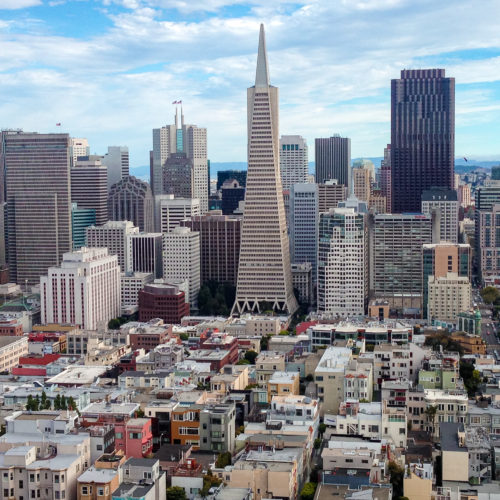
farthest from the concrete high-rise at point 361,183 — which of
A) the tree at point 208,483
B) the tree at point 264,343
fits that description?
the tree at point 208,483

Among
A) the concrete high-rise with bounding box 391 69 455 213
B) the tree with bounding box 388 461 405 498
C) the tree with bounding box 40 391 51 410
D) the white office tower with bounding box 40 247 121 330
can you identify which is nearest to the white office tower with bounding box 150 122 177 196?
the concrete high-rise with bounding box 391 69 455 213

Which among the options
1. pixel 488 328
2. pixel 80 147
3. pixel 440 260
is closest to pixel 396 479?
pixel 488 328

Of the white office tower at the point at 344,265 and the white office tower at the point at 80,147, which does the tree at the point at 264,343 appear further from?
the white office tower at the point at 80,147

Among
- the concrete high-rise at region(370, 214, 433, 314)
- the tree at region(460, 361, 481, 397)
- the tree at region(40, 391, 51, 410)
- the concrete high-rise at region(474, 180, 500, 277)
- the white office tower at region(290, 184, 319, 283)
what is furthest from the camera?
the white office tower at region(290, 184, 319, 283)

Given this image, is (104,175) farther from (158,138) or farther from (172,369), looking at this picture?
(172,369)

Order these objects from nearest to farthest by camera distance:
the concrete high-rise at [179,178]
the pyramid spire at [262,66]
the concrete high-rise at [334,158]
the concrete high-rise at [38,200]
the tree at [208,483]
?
the tree at [208,483], the pyramid spire at [262,66], the concrete high-rise at [38,200], the concrete high-rise at [179,178], the concrete high-rise at [334,158]

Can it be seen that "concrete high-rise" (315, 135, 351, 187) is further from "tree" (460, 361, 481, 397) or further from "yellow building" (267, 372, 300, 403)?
"yellow building" (267, 372, 300, 403)

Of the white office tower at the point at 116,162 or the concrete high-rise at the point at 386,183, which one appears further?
the white office tower at the point at 116,162
